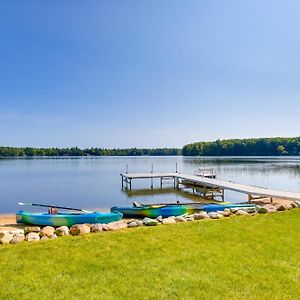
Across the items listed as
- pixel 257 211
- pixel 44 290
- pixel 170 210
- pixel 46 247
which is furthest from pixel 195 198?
pixel 44 290

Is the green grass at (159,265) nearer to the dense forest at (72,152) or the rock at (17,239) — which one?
the rock at (17,239)

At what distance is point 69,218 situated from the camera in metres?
13.2

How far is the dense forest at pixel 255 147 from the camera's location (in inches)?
4405

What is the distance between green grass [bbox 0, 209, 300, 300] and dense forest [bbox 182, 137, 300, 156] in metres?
113

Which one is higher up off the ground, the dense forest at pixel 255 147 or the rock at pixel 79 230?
the dense forest at pixel 255 147

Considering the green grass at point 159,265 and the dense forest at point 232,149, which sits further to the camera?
the dense forest at point 232,149

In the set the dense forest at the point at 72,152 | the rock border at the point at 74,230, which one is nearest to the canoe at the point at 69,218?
the rock border at the point at 74,230

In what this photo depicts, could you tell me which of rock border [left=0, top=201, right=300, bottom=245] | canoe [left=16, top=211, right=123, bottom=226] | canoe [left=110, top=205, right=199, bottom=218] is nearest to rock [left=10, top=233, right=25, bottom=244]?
rock border [left=0, top=201, right=300, bottom=245]

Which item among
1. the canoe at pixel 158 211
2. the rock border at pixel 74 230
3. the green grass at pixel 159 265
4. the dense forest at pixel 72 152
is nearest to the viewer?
the green grass at pixel 159 265

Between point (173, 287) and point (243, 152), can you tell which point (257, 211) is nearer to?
point (173, 287)

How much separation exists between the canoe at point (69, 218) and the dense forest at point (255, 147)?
356 ft

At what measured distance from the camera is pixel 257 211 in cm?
1049

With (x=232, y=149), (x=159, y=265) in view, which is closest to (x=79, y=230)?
(x=159, y=265)

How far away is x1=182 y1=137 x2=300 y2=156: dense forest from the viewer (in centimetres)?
11189
